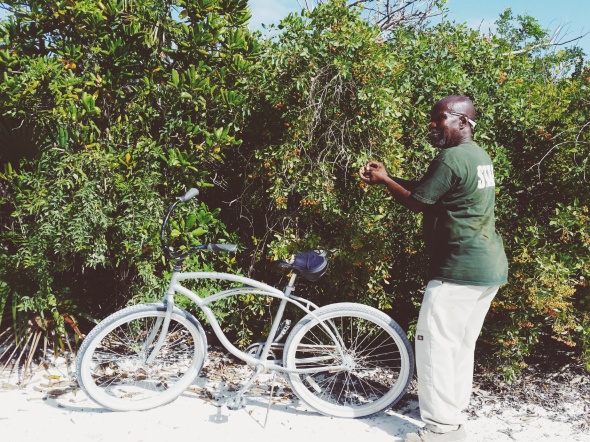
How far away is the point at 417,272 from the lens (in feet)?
14.5

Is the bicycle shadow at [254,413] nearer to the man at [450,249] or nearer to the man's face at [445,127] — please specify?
the man at [450,249]

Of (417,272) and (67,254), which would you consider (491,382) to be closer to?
(417,272)

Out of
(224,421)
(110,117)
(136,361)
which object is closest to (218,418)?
(224,421)

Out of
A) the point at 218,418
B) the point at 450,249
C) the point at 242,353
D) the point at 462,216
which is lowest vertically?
the point at 218,418

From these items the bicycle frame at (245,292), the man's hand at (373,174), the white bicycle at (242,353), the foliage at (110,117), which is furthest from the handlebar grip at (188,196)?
the man's hand at (373,174)

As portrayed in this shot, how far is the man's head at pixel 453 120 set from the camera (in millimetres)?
3197

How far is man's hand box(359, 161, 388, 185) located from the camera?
332 cm

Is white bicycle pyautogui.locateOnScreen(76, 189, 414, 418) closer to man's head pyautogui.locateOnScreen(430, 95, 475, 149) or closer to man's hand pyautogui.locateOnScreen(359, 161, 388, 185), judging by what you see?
man's hand pyautogui.locateOnScreen(359, 161, 388, 185)

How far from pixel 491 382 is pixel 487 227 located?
5.14 ft

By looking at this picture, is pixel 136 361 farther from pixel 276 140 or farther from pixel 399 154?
pixel 399 154

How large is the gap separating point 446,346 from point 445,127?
128cm

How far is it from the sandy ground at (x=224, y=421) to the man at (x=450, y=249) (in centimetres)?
37

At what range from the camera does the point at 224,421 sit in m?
3.60

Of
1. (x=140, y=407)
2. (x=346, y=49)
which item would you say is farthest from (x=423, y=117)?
(x=140, y=407)
